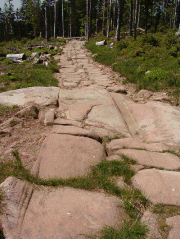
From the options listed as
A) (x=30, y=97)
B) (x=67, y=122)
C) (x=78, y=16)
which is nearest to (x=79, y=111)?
(x=67, y=122)

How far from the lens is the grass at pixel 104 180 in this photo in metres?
2.01

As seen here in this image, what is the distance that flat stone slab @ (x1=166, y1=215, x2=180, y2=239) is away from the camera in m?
1.66

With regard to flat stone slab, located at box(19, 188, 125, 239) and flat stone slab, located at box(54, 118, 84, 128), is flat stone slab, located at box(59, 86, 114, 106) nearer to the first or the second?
flat stone slab, located at box(54, 118, 84, 128)

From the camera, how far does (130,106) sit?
4.72m

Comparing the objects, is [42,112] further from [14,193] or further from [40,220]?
[40,220]

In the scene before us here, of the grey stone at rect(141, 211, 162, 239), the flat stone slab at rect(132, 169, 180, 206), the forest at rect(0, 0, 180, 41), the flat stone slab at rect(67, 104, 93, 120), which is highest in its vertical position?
the forest at rect(0, 0, 180, 41)

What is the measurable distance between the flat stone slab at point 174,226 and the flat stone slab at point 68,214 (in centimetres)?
43

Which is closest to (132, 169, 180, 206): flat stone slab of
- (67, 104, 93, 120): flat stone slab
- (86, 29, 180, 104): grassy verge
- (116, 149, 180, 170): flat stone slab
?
(116, 149, 180, 170): flat stone slab

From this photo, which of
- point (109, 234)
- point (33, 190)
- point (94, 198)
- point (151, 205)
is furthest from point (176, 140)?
point (33, 190)

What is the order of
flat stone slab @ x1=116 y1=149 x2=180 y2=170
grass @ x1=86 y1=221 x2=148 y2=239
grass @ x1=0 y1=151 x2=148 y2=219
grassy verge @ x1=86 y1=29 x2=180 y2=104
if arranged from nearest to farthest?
grass @ x1=86 y1=221 x2=148 y2=239
grass @ x1=0 y1=151 x2=148 y2=219
flat stone slab @ x1=116 y1=149 x2=180 y2=170
grassy verge @ x1=86 y1=29 x2=180 y2=104

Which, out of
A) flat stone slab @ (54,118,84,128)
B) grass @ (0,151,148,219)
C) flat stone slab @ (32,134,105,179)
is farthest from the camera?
flat stone slab @ (54,118,84,128)

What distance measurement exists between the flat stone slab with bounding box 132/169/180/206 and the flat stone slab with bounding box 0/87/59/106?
110 inches

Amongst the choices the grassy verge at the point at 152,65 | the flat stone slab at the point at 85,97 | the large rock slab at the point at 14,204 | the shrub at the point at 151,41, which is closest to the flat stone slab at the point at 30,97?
the flat stone slab at the point at 85,97

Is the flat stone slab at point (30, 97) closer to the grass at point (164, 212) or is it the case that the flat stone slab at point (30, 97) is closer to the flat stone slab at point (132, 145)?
the flat stone slab at point (132, 145)
